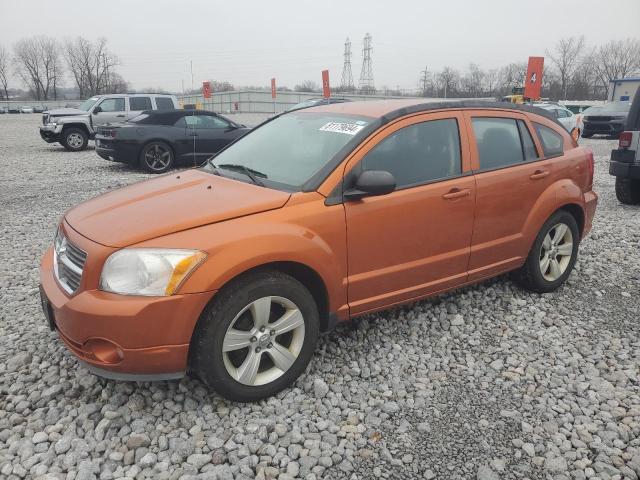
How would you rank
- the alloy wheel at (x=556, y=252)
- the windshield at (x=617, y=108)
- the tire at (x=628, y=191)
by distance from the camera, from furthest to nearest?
the windshield at (x=617, y=108) → the tire at (x=628, y=191) → the alloy wheel at (x=556, y=252)

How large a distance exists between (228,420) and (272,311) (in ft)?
2.11

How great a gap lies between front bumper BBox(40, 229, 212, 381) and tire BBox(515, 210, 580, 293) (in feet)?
9.77

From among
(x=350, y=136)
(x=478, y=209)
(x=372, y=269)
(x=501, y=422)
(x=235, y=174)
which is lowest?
(x=501, y=422)

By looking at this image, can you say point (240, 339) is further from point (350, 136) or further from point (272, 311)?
point (350, 136)

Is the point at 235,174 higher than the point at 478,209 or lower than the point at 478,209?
higher

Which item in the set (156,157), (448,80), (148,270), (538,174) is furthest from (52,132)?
(448,80)

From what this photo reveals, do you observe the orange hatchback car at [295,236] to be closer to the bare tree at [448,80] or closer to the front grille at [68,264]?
the front grille at [68,264]

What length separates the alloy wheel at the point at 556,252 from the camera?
14.4 feet

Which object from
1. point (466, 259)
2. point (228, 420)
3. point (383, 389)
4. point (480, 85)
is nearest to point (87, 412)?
point (228, 420)

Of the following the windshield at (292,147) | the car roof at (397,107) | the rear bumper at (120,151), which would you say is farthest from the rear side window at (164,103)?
the car roof at (397,107)

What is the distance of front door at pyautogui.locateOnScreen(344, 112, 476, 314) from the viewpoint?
10.4 ft

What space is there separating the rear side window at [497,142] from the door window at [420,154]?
0.84 ft

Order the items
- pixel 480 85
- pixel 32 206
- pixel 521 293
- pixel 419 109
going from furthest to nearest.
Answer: pixel 480 85 → pixel 32 206 → pixel 521 293 → pixel 419 109

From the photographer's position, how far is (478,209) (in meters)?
3.71
